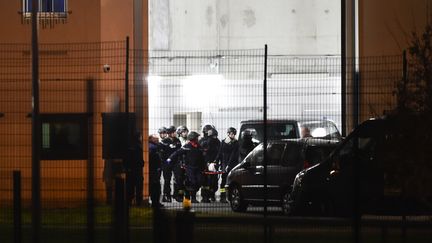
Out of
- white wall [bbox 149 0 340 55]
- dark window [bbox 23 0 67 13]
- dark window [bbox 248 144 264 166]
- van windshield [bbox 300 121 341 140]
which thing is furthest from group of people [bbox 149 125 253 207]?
white wall [bbox 149 0 340 55]

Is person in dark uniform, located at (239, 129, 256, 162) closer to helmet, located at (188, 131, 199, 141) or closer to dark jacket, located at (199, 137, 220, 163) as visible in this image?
dark jacket, located at (199, 137, 220, 163)

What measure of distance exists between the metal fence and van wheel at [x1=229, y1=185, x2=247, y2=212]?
0.30 metres

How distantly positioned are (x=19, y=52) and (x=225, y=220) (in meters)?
11.1

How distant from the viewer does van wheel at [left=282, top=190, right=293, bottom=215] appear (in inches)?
681

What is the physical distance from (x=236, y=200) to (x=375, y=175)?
25.7 feet

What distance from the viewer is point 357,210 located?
35.3 ft

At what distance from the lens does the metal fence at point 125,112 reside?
13.7 meters

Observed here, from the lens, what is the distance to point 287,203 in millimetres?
18078

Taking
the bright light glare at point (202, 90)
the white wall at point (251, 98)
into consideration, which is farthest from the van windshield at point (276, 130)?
the white wall at point (251, 98)

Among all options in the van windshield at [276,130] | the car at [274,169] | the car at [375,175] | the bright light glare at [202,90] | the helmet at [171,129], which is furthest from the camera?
the van windshield at [276,130]

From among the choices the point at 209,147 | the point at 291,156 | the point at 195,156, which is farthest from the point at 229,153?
the point at 291,156

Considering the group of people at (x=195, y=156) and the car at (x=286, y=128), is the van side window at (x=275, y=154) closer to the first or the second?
the car at (x=286, y=128)

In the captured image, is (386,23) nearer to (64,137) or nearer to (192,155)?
(192,155)

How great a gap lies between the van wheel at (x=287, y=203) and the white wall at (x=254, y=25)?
15566mm
